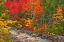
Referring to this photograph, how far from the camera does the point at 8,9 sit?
31.4 m

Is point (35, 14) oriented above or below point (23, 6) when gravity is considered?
below

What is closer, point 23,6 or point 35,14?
point 23,6

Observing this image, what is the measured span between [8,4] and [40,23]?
5908 millimetres

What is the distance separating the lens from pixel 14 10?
31.3m

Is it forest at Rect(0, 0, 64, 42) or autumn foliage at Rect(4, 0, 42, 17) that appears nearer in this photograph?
forest at Rect(0, 0, 64, 42)

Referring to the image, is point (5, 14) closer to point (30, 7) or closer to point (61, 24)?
point (30, 7)

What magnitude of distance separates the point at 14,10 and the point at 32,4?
13.1 feet

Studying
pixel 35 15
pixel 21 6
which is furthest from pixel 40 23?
pixel 21 6

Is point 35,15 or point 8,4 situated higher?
point 8,4

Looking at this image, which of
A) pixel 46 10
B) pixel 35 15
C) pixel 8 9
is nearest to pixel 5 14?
pixel 8 9

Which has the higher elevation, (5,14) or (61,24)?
(5,14)

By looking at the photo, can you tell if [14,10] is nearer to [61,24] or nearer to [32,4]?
[32,4]

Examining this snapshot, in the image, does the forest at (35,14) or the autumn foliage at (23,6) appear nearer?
the forest at (35,14)

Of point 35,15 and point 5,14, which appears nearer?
point 5,14
